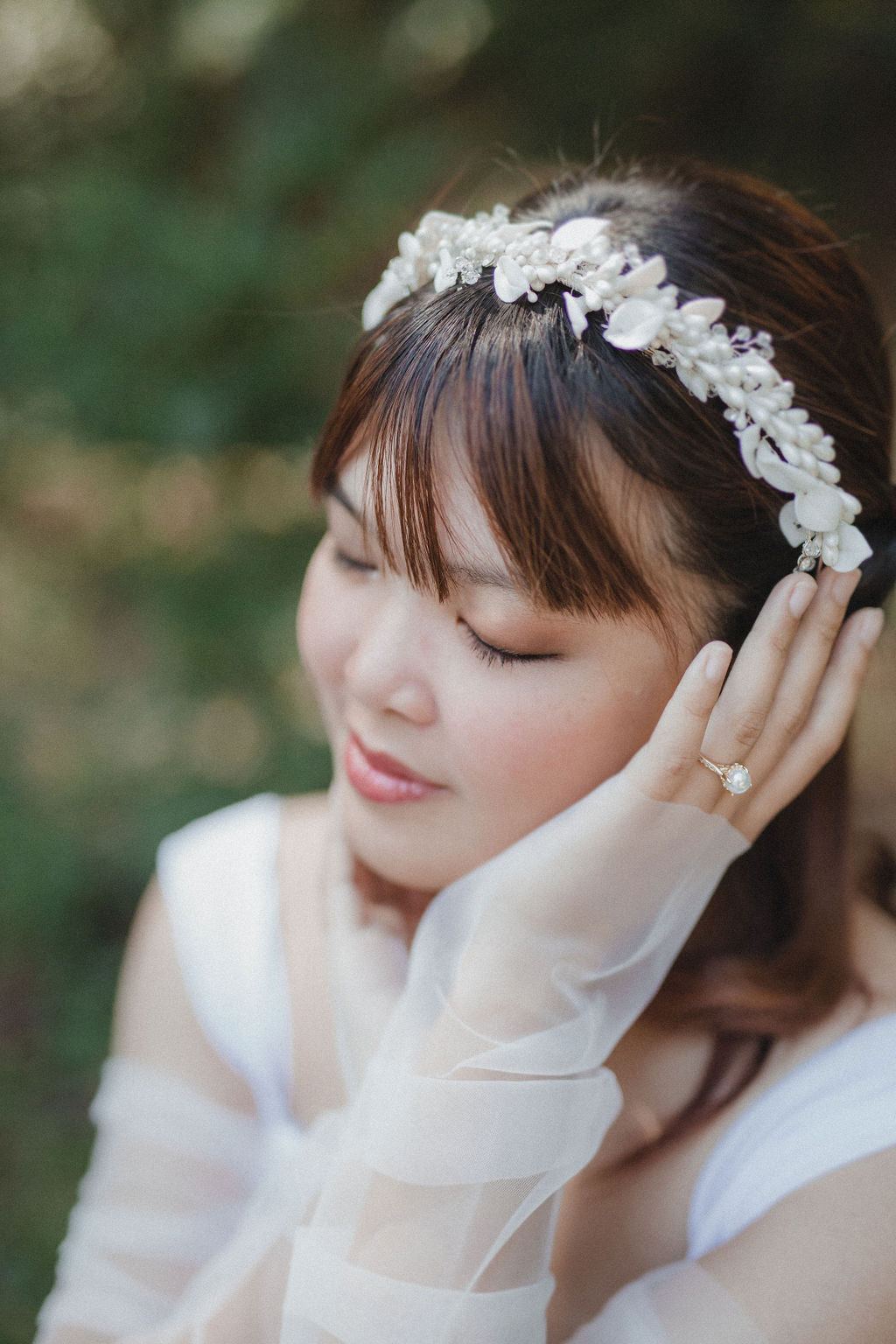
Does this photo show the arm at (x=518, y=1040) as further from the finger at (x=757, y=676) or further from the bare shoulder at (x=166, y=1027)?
the bare shoulder at (x=166, y=1027)

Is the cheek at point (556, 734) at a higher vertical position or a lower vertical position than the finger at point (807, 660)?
lower

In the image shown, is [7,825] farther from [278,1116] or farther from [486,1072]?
[486,1072]

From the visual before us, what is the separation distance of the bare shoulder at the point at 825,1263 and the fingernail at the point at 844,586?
2.19 feet

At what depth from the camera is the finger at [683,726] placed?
1.19 metres

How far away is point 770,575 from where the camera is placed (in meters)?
1.32

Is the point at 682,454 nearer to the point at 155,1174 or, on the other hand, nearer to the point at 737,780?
the point at 737,780

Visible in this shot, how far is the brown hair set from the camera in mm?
1170

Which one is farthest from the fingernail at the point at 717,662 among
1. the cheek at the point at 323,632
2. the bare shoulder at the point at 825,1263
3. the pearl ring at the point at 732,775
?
the bare shoulder at the point at 825,1263

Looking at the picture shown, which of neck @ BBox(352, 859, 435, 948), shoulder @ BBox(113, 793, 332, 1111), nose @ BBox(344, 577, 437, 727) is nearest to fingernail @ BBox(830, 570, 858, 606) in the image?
nose @ BBox(344, 577, 437, 727)

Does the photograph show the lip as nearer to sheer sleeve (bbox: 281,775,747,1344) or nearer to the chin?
the chin

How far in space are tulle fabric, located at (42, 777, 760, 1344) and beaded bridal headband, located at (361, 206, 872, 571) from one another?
39 cm

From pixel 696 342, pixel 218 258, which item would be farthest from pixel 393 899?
pixel 218 258

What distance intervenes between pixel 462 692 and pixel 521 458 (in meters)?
0.29

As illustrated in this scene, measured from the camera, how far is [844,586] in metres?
1.27
